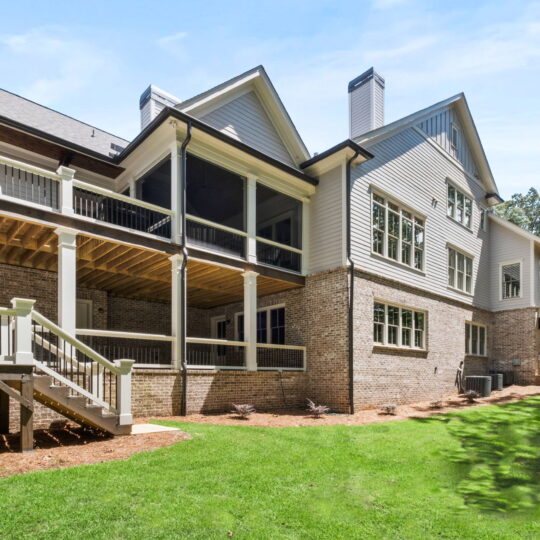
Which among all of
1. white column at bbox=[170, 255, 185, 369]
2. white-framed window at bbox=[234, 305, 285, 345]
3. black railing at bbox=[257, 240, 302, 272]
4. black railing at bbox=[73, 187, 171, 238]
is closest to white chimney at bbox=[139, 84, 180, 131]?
black railing at bbox=[73, 187, 171, 238]

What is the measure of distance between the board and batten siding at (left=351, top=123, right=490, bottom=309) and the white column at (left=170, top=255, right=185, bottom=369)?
17.8ft

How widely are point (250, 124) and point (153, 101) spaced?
195 inches

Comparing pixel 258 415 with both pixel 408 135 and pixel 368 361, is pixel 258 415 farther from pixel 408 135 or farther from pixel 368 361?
pixel 408 135

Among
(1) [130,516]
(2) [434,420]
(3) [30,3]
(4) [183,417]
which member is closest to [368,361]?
(2) [434,420]

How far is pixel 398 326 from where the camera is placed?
14.9 m

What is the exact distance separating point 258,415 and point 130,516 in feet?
22.9

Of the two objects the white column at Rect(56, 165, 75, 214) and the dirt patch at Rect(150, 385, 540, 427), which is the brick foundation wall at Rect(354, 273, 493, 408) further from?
the white column at Rect(56, 165, 75, 214)

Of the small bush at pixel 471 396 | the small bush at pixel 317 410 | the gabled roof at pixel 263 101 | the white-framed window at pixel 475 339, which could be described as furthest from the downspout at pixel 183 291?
the white-framed window at pixel 475 339

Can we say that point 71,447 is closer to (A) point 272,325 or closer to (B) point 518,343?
(A) point 272,325

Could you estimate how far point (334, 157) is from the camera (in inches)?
549

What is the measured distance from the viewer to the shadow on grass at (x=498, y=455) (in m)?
5.99

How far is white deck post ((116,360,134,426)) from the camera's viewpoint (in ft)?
26.5

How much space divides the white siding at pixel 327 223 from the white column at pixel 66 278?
736 cm

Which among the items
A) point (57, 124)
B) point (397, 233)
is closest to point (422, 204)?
point (397, 233)
